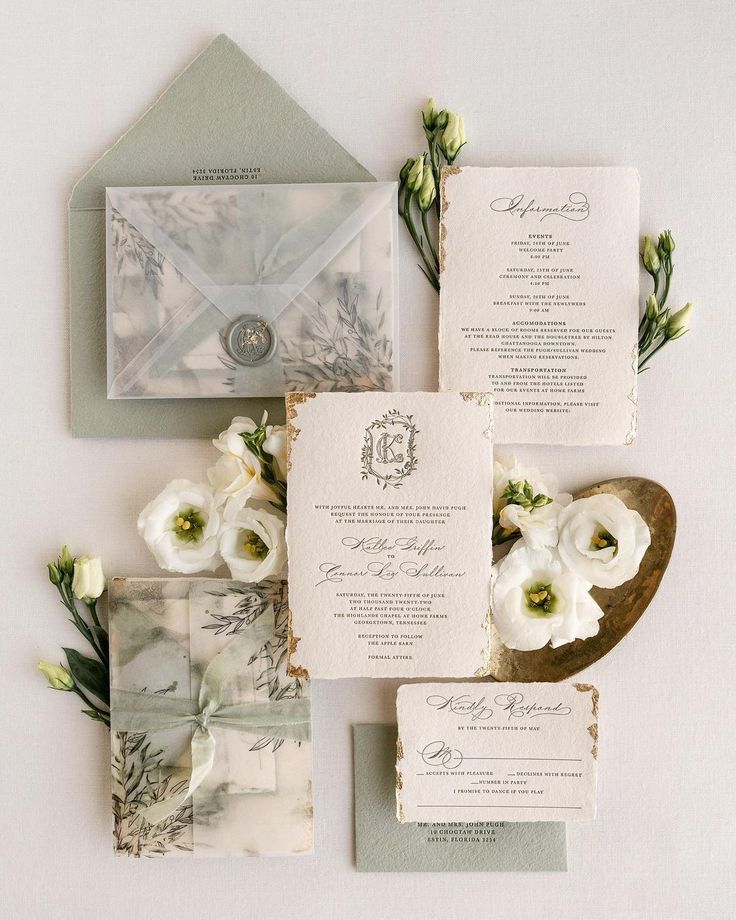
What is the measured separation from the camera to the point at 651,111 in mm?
792

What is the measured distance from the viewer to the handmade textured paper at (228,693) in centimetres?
79

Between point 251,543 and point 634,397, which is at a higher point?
point 634,397

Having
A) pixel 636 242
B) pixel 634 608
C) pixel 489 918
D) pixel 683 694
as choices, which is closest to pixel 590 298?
pixel 636 242

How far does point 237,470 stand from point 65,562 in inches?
8.7

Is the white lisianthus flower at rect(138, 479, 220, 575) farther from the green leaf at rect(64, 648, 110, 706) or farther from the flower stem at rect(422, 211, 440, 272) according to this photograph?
the flower stem at rect(422, 211, 440, 272)

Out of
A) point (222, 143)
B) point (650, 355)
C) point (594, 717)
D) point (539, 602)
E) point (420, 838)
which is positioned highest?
point (222, 143)

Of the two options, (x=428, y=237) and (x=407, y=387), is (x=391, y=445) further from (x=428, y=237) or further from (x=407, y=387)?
(x=428, y=237)

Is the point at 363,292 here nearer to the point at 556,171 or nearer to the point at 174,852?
the point at 556,171

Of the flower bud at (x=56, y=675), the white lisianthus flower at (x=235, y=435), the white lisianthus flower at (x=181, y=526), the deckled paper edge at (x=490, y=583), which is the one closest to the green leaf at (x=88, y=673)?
the flower bud at (x=56, y=675)

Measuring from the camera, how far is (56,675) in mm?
793

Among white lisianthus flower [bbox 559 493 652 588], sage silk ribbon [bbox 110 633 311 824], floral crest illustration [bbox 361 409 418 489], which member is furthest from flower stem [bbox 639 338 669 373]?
sage silk ribbon [bbox 110 633 311 824]

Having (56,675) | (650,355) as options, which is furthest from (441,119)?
(56,675)

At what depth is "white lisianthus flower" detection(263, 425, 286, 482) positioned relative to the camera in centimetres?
75

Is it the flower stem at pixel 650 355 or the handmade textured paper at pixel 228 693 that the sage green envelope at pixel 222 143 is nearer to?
the handmade textured paper at pixel 228 693
